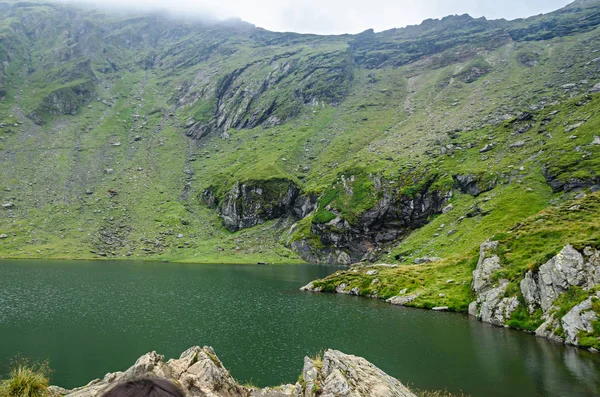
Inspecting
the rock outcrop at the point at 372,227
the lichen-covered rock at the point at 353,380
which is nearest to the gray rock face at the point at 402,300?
the lichen-covered rock at the point at 353,380

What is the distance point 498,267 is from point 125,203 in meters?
172

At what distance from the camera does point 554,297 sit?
56469mm

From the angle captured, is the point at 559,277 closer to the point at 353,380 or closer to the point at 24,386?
the point at 353,380

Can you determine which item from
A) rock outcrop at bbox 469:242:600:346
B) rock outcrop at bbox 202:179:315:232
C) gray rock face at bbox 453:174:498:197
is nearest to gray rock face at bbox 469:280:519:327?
rock outcrop at bbox 469:242:600:346

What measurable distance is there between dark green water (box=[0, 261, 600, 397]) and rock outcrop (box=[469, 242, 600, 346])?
3823 mm

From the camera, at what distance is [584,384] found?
Answer: 35625 mm

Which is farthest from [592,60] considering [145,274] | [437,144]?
[145,274]

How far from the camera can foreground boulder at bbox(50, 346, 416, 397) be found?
2241cm

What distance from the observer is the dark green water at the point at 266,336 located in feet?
123

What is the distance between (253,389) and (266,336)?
74.8 ft

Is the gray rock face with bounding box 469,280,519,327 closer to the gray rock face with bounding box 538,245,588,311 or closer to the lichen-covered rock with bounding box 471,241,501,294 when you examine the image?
the lichen-covered rock with bounding box 471,241,501,294

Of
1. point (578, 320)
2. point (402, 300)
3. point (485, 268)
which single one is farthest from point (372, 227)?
point (578, 320)

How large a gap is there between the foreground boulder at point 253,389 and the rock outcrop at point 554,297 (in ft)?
129

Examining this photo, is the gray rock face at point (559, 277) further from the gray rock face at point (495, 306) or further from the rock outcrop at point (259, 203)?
the rock outcrop at point (259, 203)
